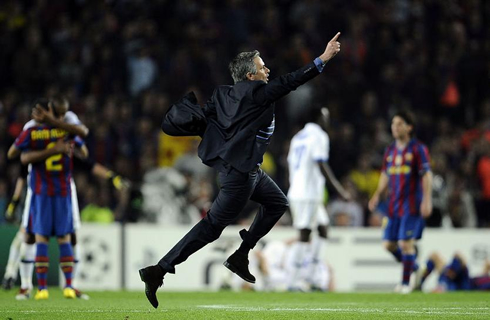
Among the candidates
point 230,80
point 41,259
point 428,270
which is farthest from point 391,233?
point 230,80

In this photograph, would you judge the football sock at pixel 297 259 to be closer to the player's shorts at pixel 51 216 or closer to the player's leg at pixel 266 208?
the player's shorts at pixel 51 216

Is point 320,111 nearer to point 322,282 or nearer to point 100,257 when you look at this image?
point 322,282

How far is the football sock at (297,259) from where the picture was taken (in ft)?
46.2

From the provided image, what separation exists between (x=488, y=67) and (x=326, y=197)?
451cm

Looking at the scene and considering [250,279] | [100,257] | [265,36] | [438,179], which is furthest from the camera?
[265,36]

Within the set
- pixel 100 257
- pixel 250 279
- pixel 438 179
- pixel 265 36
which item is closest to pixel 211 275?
pixel 100 257

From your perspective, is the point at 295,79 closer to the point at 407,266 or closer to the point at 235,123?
the point at 235,123

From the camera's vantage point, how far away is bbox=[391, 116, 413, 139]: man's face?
1270cm

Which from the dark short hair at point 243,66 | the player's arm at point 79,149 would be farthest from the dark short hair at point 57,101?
the dark short hair at point 243,66

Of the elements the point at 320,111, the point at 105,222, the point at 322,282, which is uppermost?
the point at 320,111

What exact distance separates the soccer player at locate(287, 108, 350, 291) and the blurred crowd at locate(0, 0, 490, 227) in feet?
9.16

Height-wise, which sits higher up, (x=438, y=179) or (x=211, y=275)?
(x=438, y=179)

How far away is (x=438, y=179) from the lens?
16594 millimetres

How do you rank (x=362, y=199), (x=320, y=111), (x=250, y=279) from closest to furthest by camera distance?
(x=250, y=279) < (x=320, y=111) < (x=362, y=199)
